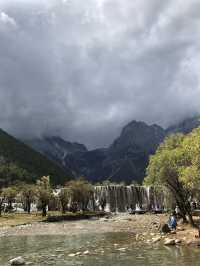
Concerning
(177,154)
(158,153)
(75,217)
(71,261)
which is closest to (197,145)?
(71,261)

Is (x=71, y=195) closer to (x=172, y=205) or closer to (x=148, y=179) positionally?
(x=172, y=205)

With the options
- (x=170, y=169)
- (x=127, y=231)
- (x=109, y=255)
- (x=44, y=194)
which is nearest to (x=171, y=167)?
(x=170, y=169)

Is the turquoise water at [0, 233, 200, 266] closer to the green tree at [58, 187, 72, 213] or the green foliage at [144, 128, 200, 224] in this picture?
the green foliage at [144, 128, 200, 224]

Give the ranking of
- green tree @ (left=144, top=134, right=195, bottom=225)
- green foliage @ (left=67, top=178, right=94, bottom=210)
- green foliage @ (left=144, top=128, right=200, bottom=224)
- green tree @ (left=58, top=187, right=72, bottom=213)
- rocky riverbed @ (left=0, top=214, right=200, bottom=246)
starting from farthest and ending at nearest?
1. green foliage @ (left=67, top=178, right=94, bottom=210)
2. green tree @ (left=58, top=187, right=72, bottom=213)
3. green tree @ (left=144, top=134, right=195, bottom=225)
4. green foliage @ (left=144, top=128, right=200, bottom=224)
5. rocky riverbed @ (left=0, top=214, right=200, bottom=246)

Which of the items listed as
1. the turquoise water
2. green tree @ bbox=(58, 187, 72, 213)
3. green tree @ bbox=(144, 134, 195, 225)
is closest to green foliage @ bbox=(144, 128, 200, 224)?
green tree @ bbox=(144, 134, 195, 225)

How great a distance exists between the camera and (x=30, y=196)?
575 ft

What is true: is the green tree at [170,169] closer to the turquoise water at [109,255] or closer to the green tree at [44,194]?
the turquoise water at [109,255]

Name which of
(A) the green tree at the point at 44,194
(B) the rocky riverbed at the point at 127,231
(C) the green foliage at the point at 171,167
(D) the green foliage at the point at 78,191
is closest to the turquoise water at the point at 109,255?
(B) the rocky riverbed at the point at 127,231

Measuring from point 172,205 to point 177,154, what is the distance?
35.4 metres

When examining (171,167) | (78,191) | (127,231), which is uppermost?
(78,191)

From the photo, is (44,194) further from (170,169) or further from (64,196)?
(170,169)

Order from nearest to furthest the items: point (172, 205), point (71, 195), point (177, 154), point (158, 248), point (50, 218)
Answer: point (158, 248) < point (177, 154) < point (172, 205) < point (50, 218) < point (71, 195)

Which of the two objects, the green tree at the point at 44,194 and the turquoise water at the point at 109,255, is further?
the green tree at the point at 44,194

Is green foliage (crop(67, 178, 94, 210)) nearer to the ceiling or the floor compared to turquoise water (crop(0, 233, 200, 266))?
nearer to the ceiling
